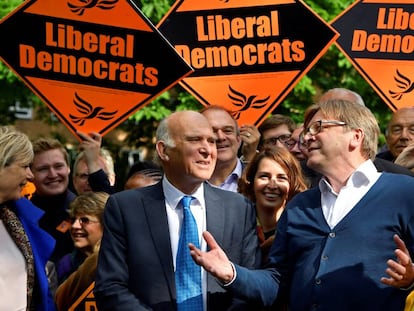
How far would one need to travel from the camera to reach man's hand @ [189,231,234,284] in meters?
5.40

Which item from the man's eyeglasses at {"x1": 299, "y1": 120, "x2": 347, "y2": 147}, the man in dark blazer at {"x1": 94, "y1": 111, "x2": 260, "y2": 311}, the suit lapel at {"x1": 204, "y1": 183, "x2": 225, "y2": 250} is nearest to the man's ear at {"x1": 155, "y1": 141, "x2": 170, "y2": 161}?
the man in dark blazer at {"x1": 94, "y1": 111, "x2": 260, "y2": 311}

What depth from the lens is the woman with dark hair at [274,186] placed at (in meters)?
6.62

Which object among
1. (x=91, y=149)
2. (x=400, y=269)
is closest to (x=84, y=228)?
(x=91, y=149)

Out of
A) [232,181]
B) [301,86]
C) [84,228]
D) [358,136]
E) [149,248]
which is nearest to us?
[358,136]

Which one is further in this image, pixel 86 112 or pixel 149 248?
pixel 86 112

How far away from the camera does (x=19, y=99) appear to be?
68.3 ft

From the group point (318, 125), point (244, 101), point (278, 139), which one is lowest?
point (278, 139)

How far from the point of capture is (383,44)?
8.30m

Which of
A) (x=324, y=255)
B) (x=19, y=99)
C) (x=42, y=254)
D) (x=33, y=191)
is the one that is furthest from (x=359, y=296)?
(x=19, y=99)

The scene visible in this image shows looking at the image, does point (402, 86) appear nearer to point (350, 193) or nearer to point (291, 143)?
point (291, 143)

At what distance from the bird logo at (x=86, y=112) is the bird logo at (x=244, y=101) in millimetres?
949

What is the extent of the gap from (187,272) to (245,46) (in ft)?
9.12

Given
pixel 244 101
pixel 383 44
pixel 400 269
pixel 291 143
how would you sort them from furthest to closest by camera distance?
1. pixel 383 44
2. pixel 244 101
3. pixel 291 143
4. pixel 400 269

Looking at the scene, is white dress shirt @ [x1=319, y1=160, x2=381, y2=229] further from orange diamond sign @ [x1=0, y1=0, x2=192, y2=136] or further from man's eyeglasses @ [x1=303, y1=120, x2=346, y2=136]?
orange diamond sign @ [x1=0, y1=0, x2=192, y2=136]
